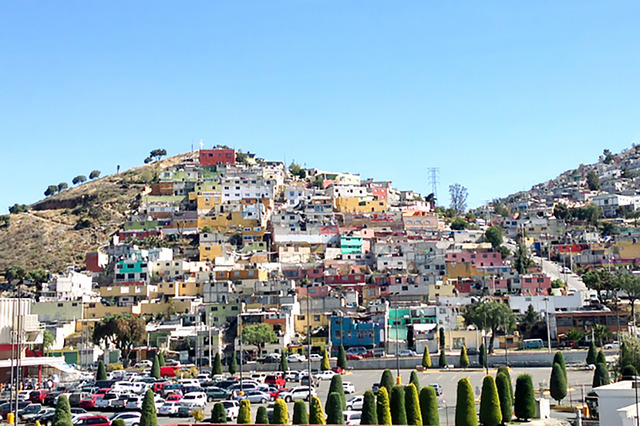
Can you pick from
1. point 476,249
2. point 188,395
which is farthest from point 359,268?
point 188,395

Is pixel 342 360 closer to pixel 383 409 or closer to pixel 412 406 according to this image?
pixel 412 406

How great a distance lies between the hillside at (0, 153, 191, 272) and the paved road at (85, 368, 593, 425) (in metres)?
56.0

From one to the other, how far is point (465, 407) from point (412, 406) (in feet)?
5.93

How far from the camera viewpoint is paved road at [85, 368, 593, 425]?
40.5 metres

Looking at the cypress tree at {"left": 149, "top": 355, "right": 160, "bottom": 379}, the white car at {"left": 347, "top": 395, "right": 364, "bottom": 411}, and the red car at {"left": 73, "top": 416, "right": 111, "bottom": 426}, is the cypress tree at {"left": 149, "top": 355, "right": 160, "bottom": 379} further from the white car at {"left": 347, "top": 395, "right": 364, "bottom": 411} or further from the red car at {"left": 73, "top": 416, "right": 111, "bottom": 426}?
the red car at {"left": 73, "top": 416, "right": 111, "bottom": 426}

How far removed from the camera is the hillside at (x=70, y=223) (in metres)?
107

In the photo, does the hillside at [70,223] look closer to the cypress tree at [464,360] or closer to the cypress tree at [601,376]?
the cypress tree at [464,360]

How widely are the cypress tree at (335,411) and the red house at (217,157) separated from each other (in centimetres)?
9504

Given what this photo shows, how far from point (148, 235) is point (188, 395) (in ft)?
205

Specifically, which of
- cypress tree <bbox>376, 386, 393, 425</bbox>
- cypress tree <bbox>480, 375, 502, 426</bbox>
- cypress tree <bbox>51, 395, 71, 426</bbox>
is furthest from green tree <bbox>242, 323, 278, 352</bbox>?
cypress tree <bbox>480, 375, 502, 426</bbox>

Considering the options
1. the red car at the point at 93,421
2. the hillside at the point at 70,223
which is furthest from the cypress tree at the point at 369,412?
the hillside at the point at 70,223

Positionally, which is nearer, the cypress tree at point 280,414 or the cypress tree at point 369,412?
the cypress tree at point 369,412

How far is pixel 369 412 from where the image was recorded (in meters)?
31.9

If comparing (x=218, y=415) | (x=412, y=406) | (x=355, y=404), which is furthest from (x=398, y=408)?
(x=355, y=404)
